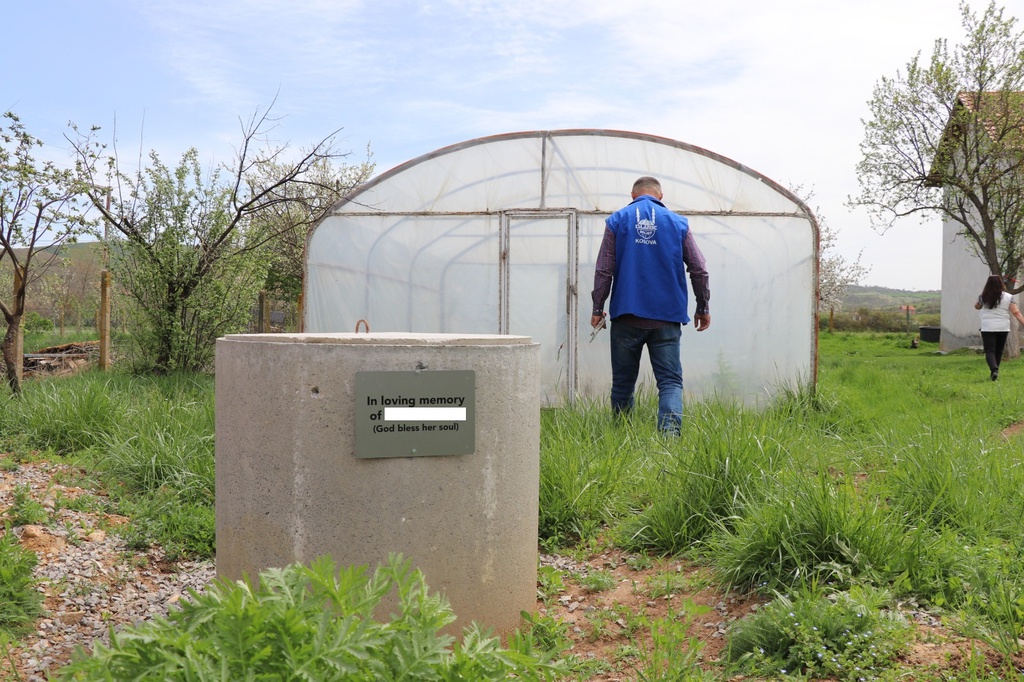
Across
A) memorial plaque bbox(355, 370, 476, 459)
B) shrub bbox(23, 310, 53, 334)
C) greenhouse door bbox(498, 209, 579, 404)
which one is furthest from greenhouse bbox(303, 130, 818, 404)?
shrub bbox(23, 310, 53, 334)

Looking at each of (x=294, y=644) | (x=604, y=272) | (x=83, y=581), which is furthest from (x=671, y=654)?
(x=604, y=272)

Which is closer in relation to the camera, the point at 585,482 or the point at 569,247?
the point at 585,482

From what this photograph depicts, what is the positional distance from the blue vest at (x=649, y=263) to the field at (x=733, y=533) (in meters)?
0.80

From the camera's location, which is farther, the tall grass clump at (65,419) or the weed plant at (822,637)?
the tall grass clump at (65,419)

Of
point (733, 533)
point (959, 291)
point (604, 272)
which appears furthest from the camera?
point (959, 291)

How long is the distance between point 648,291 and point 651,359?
521 mm

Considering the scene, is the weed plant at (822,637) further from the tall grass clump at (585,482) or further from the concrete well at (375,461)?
the tall grass clump at (585,482)

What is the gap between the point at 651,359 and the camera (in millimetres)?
6398

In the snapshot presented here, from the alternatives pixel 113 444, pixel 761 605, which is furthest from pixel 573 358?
pixel 761 605

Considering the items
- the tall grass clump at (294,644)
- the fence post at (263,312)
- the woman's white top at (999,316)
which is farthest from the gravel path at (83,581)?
the woman's white top at (999,316)

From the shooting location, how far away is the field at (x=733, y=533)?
2.97m

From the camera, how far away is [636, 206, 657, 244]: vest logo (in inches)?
250

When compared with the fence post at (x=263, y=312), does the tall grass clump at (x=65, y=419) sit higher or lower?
lower

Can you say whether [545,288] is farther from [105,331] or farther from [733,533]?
[105,331]
